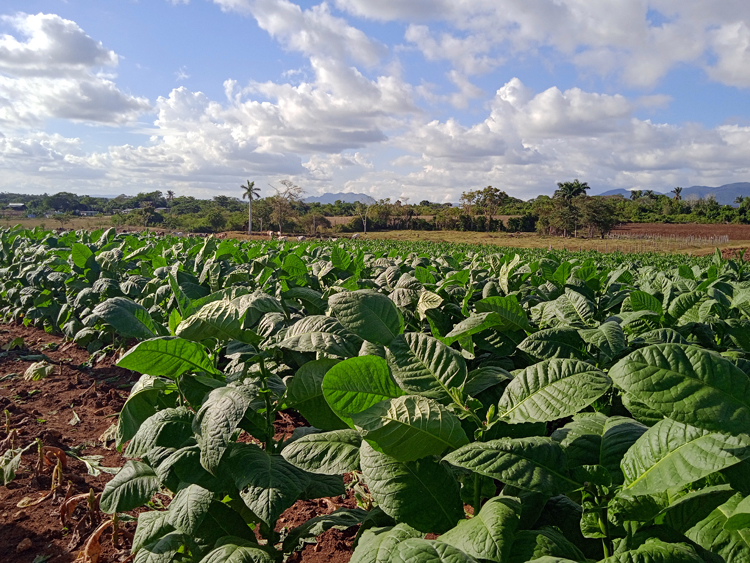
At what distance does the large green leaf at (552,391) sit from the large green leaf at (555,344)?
0.54 metres

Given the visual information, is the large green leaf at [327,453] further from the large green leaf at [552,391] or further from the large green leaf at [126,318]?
the large green leaf at [126,318]

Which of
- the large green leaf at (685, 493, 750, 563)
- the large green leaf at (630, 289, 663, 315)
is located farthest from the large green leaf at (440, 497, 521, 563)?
the large green leaf at (630, 289, 663, 315)

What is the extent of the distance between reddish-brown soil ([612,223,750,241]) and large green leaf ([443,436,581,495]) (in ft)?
263

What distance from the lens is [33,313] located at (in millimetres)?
7590

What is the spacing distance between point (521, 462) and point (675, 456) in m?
0.28

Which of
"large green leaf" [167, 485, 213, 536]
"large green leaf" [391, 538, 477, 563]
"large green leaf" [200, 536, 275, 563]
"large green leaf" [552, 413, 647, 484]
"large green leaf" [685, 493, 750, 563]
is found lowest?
"large green leaf" [200, 536, 275, 563]

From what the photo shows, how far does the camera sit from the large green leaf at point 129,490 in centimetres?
179

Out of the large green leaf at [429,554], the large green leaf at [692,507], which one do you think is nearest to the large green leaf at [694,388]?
the large green leaf at [692,507]

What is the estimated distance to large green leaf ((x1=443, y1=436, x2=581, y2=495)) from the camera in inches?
37.5

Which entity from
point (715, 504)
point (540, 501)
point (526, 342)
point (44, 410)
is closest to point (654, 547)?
point (715, 504)

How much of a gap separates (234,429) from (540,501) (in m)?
0.83

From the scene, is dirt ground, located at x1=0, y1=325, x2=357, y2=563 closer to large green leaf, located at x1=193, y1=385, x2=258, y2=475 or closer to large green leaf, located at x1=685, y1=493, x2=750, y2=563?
large green leaf, located at x1=193, y1=385, x2=258, y2=475

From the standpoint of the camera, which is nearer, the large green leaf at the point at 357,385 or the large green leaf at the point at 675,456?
the large green leaf at the point at 675,456

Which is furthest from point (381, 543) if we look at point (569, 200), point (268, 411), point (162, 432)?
point (569, 200)
